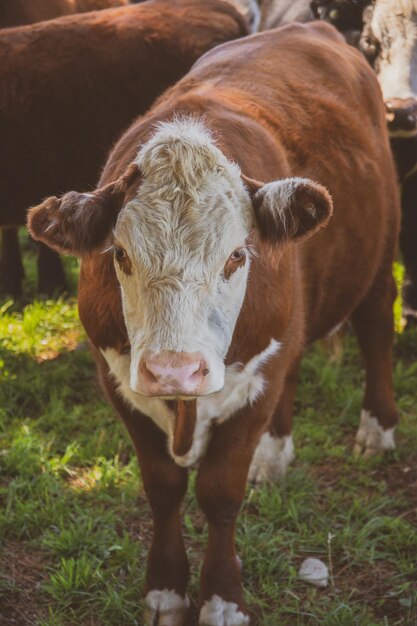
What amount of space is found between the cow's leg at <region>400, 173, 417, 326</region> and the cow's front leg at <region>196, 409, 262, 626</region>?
2794 mm

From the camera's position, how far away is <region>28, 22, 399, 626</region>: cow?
245cm

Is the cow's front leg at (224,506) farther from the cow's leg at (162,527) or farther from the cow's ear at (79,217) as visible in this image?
the cow's ear at (79,217)

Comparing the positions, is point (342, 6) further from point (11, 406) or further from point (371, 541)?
point (371, 541)

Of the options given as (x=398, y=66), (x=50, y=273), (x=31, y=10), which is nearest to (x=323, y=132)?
(x=398, y=66)

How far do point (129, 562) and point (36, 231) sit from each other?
137 centimetres

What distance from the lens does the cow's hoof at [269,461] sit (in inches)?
156

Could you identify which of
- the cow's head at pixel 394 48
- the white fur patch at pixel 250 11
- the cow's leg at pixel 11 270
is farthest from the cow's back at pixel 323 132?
the cow's leg at pixel 11 270

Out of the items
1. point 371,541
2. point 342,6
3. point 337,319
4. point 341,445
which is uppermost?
point 342,6

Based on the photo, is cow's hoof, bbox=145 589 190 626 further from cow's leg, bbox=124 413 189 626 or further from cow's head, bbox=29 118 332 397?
cow's head, bbox=29 118 332 397

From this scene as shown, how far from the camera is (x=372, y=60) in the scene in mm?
5645

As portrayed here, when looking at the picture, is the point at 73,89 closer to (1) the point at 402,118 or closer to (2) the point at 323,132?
(1) the point at 402,118

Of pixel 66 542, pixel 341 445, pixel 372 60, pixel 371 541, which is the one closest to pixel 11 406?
A: pixel 66 542

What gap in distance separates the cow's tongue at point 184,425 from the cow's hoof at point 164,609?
530mm

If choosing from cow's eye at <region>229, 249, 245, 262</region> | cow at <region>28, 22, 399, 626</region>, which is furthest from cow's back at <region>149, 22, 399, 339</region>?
cow's eye at <region>229, 249, 245, 262</region>
